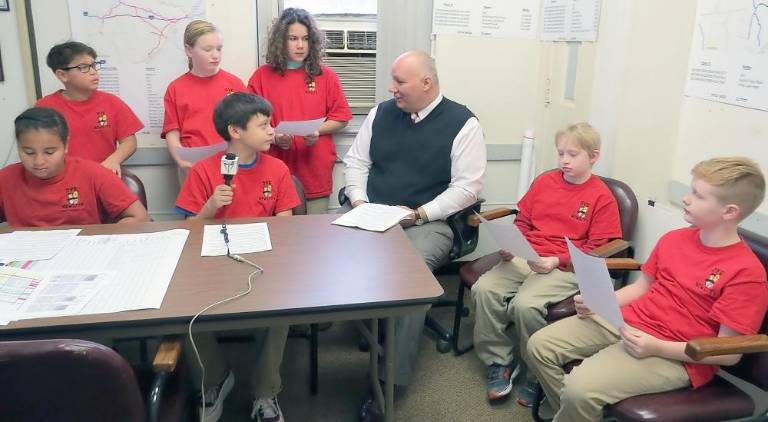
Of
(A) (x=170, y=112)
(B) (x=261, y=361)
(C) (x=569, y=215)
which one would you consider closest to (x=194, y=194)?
(B) (x=261, y=361)

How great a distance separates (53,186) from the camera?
1.99 meters

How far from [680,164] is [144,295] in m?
2.09

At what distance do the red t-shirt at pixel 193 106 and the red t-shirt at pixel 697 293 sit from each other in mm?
1979

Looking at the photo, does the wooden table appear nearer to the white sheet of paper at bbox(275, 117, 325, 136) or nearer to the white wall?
the white sheet of paper at bbox(275, 117, 325, 136)

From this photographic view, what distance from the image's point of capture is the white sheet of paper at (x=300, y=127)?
265 centimetres

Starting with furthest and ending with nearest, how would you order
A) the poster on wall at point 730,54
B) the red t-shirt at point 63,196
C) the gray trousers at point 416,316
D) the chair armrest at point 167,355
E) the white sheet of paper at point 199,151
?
the white sheet of paper at point 199,151
the gray trousers at point 416,316
the red t-shirt at point 63,196
the poster on wall at point 730,54
the chair armrest at point 167,355

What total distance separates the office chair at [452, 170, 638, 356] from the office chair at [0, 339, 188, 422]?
4.82 ft

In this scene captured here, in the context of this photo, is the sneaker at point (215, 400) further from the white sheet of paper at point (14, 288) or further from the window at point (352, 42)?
the window at point (352, 42)

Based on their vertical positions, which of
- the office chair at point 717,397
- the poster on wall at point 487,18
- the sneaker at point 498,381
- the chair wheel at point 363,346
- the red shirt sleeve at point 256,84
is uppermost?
the poster on wall at point 487,18

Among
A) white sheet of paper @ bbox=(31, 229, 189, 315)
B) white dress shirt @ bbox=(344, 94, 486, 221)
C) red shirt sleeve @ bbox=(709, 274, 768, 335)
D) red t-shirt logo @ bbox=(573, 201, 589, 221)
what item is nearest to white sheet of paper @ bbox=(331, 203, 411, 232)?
white dress shirt @ bbox=(344, 94, 486, 221)

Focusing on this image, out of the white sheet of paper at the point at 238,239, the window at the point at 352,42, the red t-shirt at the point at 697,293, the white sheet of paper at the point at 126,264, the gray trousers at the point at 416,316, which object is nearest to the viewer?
the white sheet of paper at the point at 126,264

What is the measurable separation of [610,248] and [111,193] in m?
1.89

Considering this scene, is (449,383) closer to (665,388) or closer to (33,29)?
(665,388)

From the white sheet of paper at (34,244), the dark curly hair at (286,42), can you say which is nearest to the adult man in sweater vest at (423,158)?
the dark curly hair at (286,42)
